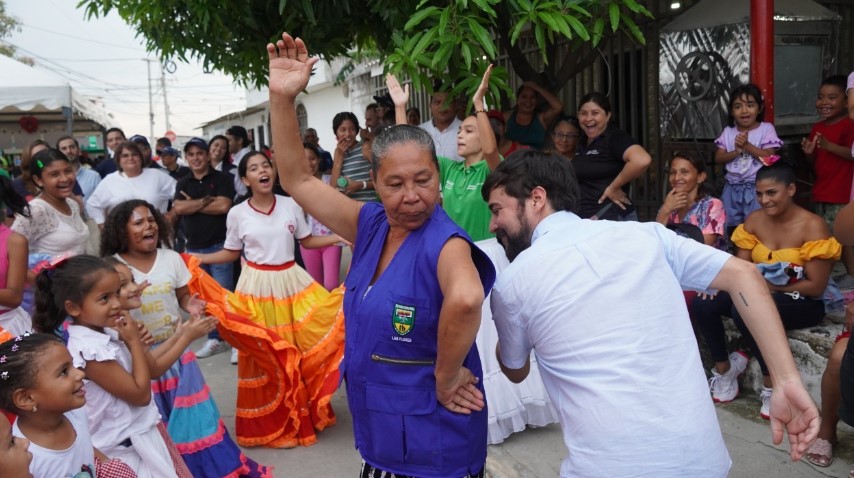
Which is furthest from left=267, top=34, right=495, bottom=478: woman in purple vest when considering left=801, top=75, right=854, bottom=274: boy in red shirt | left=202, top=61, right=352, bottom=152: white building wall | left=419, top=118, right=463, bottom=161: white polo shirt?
left=202, top=61, right=352, bottom=152: white building wall

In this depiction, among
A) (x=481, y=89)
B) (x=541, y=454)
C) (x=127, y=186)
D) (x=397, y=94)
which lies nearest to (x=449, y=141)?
(x=481, y=89)

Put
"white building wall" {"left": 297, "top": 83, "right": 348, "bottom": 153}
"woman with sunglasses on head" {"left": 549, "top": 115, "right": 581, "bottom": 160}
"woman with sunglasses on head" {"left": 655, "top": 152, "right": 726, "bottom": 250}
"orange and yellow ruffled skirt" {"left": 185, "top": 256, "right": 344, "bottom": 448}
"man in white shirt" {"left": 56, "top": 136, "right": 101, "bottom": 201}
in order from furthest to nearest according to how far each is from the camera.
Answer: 1. "white building wall" {"left": 297, "top": 83, "right": 348, "bottom": 153}
2. "man in white shirt" {"left": 56, "top": 136, "right": 101, "bottom": 201}
3. "woman with sunglasses on head" {"left": 549, "top": 115, "right": 581, "bottom": 160}
4. "woman with sunglasses on head" {"left": 655, "top": 152, "right": 726, "bottom": 250}
5. "orange and yellow ruffled skirt" {"left": 185, "top": 256, "right": 344, "bottom": 448}

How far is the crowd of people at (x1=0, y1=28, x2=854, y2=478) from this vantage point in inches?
74.7

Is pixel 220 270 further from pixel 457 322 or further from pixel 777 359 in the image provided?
pixel 777 359

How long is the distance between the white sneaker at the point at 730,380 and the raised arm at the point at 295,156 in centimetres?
303

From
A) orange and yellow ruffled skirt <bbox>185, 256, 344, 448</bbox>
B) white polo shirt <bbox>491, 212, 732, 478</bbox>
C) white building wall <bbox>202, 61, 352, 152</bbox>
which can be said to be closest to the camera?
white polo shirt <bbox>491, 212, 732, 478</bbox>

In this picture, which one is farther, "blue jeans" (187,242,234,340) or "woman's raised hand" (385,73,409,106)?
"blue jeans" (187,242,234,340)

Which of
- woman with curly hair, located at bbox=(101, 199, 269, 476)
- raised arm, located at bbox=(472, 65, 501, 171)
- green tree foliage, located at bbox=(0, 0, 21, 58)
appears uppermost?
green tree foliage, located at bbox=(0, 0, 21, 58)

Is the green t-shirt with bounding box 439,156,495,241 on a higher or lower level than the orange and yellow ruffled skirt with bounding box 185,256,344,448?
higher

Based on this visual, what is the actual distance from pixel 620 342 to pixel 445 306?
17.8 inches

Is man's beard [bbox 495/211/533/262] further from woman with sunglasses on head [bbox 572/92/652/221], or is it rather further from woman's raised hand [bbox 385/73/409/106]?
woman with sunglasses on head [bbox 572/92/652/221]

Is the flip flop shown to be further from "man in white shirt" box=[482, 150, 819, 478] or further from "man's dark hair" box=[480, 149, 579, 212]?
"man's dark hair" box=[480, 149, 579, 212]

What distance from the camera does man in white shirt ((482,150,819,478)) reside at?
1.85m

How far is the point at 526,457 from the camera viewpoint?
13.0 feet
